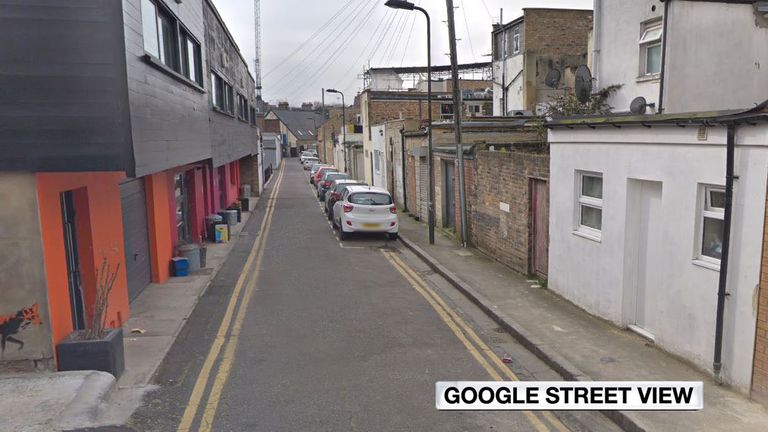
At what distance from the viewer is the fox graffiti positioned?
6184 mm

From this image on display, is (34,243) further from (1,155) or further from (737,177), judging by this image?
(737,177)

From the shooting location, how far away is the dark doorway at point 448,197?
18047 millimetres

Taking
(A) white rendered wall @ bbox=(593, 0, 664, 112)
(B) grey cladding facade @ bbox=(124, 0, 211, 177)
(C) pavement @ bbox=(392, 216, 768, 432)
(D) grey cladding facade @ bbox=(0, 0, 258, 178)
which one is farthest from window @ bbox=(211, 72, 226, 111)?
(A) white rendered wall @ bbox=(593, 0, 664, 112)

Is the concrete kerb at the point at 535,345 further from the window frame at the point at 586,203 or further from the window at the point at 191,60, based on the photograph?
the window at the point at 191,60

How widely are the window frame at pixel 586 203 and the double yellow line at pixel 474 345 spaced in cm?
252

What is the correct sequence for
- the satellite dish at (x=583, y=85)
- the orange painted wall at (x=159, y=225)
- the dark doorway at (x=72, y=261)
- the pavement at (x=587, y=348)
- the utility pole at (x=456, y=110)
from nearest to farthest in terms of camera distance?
the pavement at (x=587, y=348)
the dark doorway at (x=72, y=261)
the orange painted wall at (x=159, y=225)
the satellite dish at (x=583, y=85)
the utility pole at (x=456, y=110)

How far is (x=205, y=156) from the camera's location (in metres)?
13.4

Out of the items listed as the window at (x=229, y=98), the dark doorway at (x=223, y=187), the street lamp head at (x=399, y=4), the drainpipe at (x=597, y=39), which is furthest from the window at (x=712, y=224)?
the dark doorway at (x=223, y=187)

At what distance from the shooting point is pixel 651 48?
14.4 metres

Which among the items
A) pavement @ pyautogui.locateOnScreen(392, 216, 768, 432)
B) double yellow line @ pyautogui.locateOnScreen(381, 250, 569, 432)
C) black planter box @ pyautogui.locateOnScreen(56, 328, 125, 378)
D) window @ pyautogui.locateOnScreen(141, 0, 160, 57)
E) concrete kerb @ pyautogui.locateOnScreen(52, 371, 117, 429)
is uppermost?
window @ pyautogui.locateOnScreen(141, 0, 160, 57)

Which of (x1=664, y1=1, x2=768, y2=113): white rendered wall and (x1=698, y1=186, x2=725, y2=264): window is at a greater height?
(x1=664, y1=1, x2=768, y2=113): white rendered wall

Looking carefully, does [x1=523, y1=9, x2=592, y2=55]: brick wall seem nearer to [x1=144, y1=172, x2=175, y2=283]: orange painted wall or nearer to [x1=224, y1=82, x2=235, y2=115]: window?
[x1=224, y1=82, x2=235, y2=115]: window

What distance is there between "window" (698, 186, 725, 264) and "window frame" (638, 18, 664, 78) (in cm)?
861

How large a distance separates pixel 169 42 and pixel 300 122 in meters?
100
